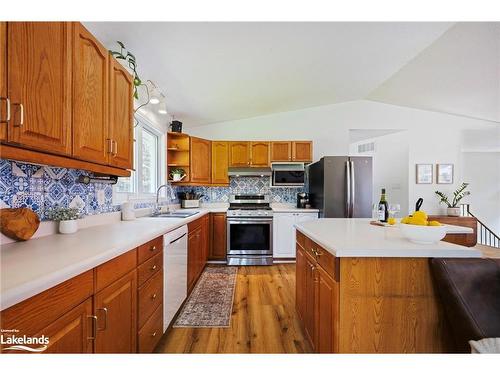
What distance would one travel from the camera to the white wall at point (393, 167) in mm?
4859

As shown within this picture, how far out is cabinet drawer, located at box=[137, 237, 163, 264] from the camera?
1.35m

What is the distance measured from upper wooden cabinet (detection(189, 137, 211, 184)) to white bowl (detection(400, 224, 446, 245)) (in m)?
3.17

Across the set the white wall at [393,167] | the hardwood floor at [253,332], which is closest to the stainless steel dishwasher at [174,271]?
the hardwood floor at [253,332]

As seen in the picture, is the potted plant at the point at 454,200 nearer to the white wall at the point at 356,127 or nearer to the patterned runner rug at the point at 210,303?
the white wall at the point at 356,127

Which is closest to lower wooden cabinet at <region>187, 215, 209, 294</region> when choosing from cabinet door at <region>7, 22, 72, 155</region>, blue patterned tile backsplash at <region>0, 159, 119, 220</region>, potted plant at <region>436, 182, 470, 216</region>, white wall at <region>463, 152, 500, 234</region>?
blue patterned tile backsplash at <region>0, 159, 119, 220</region>

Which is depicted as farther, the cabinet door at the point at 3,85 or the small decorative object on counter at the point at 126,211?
the small decorative object on counter at the point at 126,211

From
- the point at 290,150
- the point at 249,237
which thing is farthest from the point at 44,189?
the point at 290,150

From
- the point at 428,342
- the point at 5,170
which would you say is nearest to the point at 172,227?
the point at 5,170

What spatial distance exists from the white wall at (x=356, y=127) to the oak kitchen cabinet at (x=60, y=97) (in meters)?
2.91

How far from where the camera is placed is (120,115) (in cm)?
167

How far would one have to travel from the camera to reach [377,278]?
1099 millimetres

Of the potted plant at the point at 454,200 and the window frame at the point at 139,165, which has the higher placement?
the window frame at the point at 139,165

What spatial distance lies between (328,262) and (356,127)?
A: 398 centimetres

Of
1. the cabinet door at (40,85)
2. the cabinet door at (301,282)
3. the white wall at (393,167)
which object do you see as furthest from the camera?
the white wall at (393,167)
